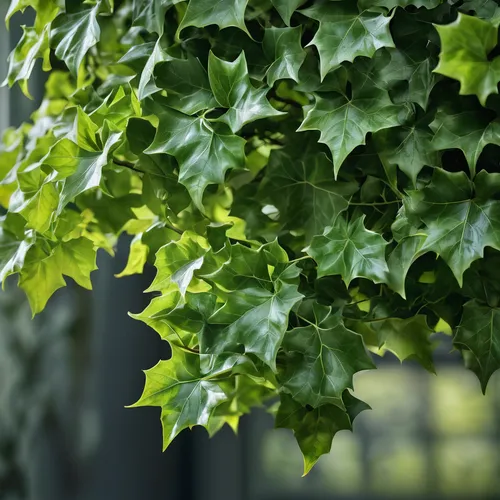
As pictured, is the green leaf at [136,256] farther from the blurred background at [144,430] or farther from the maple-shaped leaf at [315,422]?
the blurred background at [144,430]

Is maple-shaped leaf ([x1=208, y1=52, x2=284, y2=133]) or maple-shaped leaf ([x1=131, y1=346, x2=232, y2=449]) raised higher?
maple-shaped leaf ([x1=208, y1=52, x2=284, y2=133])

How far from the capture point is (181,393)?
52 centimetres

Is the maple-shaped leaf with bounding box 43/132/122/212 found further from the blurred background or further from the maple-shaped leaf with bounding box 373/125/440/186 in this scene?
the blurred background

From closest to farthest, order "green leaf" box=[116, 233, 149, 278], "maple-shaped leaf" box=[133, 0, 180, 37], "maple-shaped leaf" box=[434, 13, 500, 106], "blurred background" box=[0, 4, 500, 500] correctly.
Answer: "maple-shaped leaf" box=[434, 13, 500, 106], "maple-shaped leaf" box=[133, 0, 180, 37], "green leaf" box=[116, 233, 149, 278], "blurred background" box=[0, 4, 500, 500]

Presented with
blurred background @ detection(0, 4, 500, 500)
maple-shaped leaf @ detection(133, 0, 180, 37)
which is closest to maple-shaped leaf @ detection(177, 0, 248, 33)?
maple-shaped leaf @ detection(133, 0, 180, 37)

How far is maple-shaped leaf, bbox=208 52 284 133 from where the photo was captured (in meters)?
0.48

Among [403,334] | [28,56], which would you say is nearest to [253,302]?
[403,334]

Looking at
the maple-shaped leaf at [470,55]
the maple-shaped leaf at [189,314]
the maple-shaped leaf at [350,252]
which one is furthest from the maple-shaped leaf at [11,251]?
the maple-shaped leaf at [470,55]

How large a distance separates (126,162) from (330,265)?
0.17 meters

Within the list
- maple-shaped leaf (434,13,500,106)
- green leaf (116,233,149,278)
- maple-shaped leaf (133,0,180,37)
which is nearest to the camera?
maple-shaped leaf (434,13,500,106)

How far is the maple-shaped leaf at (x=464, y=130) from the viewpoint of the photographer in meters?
0.47

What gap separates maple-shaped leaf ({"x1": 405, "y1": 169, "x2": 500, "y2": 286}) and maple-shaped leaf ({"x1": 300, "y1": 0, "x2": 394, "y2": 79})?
0.09 metres

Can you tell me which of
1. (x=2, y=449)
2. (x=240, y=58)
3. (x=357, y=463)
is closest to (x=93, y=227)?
(x=240, y=58)

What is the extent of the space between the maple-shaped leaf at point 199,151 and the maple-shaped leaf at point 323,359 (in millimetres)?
108
